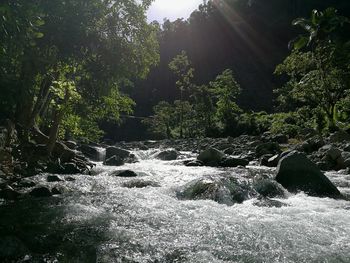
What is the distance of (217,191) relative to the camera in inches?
335

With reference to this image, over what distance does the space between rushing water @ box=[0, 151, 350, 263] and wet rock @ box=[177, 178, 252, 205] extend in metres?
0.35

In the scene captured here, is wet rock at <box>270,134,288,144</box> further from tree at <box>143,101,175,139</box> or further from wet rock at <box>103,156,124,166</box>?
tree at <box>143,101,175,139</box>

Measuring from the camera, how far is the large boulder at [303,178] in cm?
902

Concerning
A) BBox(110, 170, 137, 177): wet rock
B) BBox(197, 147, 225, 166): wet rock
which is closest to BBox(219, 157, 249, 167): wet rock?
BBox(197, 147, 225, 166): wet rock

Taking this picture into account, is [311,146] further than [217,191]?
Yes

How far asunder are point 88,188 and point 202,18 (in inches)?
3869

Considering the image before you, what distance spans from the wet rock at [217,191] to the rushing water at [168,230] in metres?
0.35

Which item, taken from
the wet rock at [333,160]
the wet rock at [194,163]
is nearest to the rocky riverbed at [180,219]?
the wet rock at [333,160]

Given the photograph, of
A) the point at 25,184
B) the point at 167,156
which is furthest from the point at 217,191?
the point at 167,156

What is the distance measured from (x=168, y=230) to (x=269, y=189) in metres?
3.90

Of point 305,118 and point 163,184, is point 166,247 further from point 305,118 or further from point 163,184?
point 305,118

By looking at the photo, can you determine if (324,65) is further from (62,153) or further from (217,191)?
(217,191)

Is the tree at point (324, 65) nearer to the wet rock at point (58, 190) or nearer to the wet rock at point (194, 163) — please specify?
the wet rock at point (194, 163)

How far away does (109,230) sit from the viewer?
19.5ft
